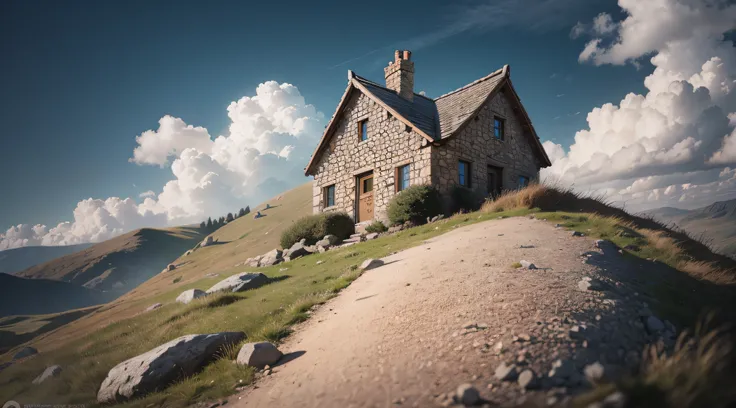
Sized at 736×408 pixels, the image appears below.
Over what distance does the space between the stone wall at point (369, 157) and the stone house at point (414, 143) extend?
5cm

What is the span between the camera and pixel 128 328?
982 cm

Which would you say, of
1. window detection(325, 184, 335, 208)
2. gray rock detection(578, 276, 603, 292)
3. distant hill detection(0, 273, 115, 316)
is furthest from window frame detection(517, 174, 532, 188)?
distant hill detection(0, 273, 115, 316)

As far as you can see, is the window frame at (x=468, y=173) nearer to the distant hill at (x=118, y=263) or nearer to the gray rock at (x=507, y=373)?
the gray rock at (x=507, y=373)

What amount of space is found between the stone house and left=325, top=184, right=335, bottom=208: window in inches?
2.6

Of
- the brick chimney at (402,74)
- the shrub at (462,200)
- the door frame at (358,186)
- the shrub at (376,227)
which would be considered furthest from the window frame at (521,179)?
the shrub at (376,227)

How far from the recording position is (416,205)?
16.3 m

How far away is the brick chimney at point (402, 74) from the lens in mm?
21781

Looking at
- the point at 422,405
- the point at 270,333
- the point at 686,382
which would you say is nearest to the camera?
the point at 686,382

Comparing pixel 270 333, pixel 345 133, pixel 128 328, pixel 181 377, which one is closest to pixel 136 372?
pixel 181 377

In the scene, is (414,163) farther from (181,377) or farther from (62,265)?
(62,265)

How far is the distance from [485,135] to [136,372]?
63.1ft

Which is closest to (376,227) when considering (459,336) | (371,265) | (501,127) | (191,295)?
(371,265)

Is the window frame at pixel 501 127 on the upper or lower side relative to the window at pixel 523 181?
upper

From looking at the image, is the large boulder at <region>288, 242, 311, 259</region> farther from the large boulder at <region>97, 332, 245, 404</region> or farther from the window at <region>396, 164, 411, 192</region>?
the large boulder at <region>97, 332, 245, 404</region>
